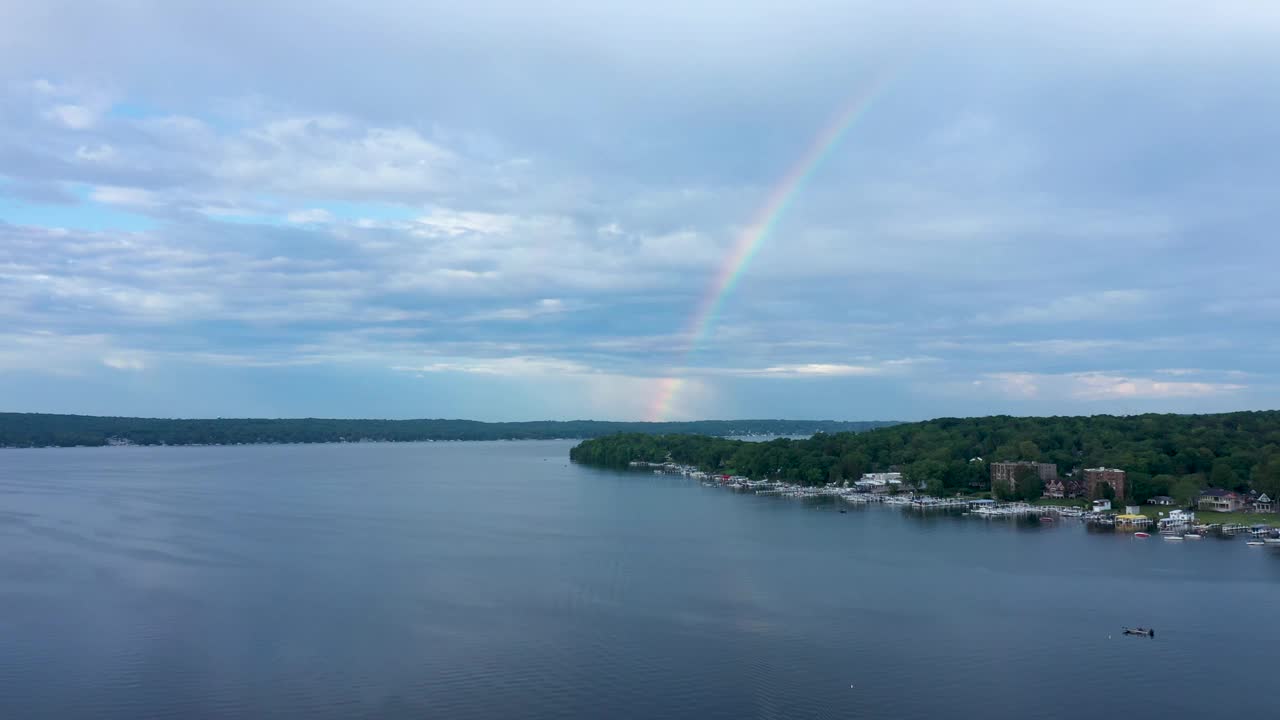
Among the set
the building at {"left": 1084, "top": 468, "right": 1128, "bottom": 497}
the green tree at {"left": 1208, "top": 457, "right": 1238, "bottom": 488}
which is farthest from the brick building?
the green tree at {"left": 1208, "top": 457, "right": 1238, "bottom": 488}

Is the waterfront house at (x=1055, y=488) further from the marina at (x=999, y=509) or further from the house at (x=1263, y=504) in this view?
the house at (x=1263, y=504)

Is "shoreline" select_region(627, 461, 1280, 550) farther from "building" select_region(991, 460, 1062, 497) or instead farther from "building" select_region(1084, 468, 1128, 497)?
"building" select_region(991, 460, 1062, 497)

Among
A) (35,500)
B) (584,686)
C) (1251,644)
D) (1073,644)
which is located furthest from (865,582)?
(35,500)

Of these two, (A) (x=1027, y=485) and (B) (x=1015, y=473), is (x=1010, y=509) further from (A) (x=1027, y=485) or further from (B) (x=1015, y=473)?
(B) (x=1015, y=473)

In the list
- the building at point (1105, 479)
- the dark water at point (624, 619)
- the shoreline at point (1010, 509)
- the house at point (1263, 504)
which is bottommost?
the dark water at point (624, 619)

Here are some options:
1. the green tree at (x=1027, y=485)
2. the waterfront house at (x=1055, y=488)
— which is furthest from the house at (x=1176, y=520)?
the waterfront house at (x=1055, y=488)
